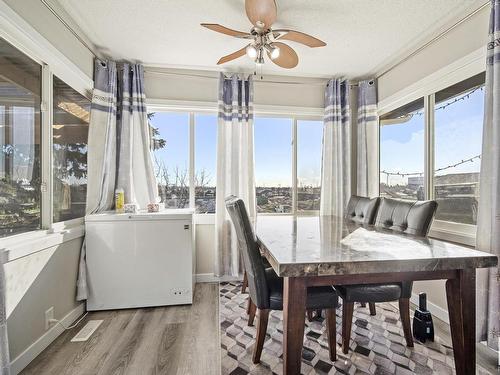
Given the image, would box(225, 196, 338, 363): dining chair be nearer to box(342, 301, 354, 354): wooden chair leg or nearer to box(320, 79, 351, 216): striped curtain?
box(342, 301, 354, 354): wooden chair leg

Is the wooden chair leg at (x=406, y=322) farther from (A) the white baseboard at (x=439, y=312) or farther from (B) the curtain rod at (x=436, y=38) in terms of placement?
(B) the curtain rod at (x=436, y=38)

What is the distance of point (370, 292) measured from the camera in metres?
1.60

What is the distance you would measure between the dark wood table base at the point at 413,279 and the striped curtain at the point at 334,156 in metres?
1.90

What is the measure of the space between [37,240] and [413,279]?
2272 millimetres

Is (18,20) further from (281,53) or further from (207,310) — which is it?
(207,310)

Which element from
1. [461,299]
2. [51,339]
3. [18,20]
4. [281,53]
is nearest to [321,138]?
[281,53]

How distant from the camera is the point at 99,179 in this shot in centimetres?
248

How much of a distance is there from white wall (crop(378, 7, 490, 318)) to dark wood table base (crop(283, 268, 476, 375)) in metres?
1.06

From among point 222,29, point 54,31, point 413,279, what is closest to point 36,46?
point 54,31

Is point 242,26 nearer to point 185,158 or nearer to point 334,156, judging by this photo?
point 185,158

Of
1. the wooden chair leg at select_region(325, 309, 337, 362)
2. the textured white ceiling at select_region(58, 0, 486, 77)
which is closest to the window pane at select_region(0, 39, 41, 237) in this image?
the textured white ceiling at select_region(58, 0, 486, 77)

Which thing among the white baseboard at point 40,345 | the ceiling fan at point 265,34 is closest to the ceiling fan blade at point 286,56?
the ceiling fan at point 265,34

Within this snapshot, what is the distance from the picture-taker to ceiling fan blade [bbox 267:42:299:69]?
2.01 metres

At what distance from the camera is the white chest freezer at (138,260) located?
2262 mm
